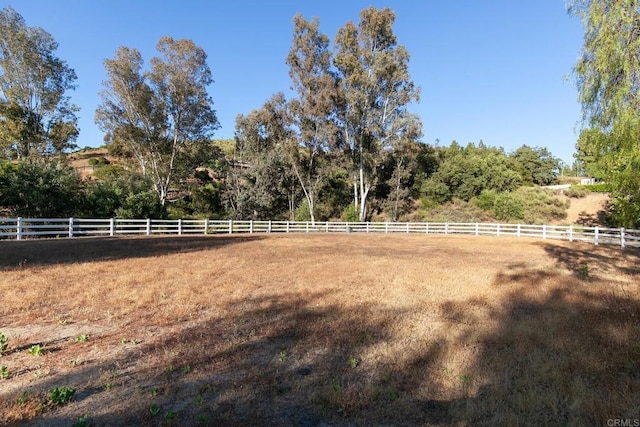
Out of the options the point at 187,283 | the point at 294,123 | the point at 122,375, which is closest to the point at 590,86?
the point at 187,283

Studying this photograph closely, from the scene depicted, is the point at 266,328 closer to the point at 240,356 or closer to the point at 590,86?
the point at 240,356

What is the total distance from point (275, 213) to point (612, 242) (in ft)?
102

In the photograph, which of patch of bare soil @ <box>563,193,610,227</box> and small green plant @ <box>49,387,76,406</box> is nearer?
small green plant @ <box>49,387,76,406</box>

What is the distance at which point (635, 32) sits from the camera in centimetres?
898

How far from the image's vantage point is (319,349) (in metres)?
4.91

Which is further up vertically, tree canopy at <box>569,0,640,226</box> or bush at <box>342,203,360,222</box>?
tree canopy at <box>569,0,640,226</box>

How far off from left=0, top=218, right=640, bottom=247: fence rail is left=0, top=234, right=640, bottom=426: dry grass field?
1190cm

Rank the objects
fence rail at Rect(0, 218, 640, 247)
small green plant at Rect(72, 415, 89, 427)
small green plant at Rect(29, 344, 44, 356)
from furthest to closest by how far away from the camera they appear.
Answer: fence rail at Rect(0, 218, 640, 247) → small green plant at Rect(29, 344, 44, 356) → small green plant at Rect(72, 415, 89, 427)

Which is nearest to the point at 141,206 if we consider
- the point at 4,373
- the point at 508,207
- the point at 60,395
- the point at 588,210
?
the point at 4,373

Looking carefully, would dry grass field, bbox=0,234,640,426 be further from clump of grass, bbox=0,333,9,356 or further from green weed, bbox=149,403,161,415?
clump of grass, bbox=0,333,9,356

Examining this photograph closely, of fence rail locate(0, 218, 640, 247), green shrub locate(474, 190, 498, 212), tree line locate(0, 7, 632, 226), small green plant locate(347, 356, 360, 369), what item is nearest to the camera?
small green plant locate(347, 356, 360, 369)

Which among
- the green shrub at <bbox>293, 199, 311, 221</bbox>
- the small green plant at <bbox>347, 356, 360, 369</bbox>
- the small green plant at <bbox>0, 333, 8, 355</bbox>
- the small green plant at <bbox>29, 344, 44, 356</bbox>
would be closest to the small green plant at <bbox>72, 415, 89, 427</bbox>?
the small green plant at <bbox>29, 344, 44, 356</bbox>

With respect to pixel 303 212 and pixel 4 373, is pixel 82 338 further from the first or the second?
pixel 303 212

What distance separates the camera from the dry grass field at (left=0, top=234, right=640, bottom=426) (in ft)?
11.2
